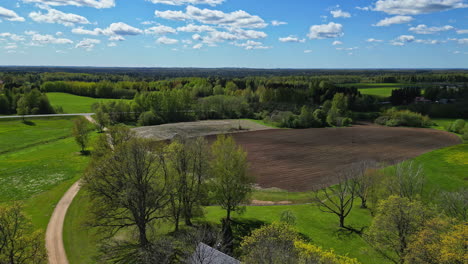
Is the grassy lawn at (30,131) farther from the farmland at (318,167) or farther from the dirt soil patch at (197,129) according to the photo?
the farmland at (318,167)

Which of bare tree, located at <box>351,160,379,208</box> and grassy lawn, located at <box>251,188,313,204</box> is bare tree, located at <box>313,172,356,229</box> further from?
grassy lawn, located at <box>251,188,313,204</box>

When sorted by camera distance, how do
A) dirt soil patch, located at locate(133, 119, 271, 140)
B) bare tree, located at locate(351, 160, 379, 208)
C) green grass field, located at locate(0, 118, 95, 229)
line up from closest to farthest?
1. bare tree, located at locate(351, 160, 379, 208)
2. green grass field, located at locate(0, 118, 95, 229)
3. dirt soil patch, located at locate(133, 119, 271, 140)

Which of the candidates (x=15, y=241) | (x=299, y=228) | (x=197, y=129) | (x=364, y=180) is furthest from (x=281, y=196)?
(x=197, y=129)

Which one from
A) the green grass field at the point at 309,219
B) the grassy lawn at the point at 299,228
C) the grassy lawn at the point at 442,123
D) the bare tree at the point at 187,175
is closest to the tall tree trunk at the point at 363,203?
the green grass field at the point at 309,219

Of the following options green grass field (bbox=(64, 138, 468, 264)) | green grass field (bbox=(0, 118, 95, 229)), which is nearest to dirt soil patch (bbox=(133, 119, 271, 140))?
green grass field (bbox=(0, 118, 95, 229))

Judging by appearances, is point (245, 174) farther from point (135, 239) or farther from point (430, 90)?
point (430, 90)

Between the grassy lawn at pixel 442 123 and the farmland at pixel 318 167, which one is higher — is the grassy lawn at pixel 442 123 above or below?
above

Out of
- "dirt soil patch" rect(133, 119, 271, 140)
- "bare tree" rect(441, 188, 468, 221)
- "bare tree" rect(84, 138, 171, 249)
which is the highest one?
"bare tree" rect(84, 138, 171, 249)
